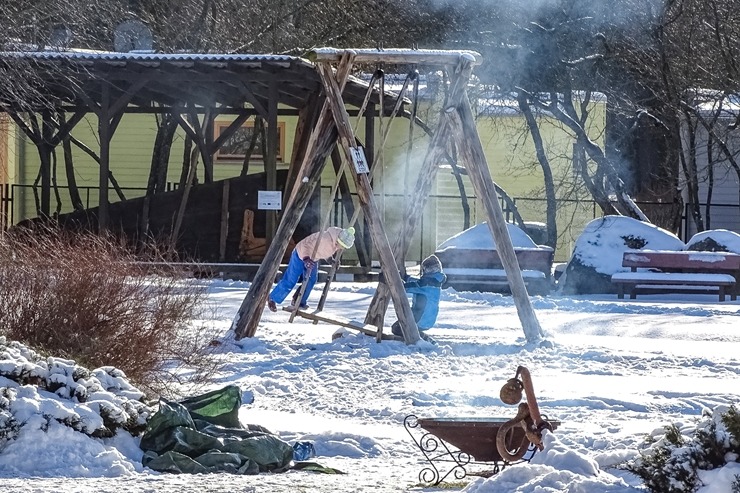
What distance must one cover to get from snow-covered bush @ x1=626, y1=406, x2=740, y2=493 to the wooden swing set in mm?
7167

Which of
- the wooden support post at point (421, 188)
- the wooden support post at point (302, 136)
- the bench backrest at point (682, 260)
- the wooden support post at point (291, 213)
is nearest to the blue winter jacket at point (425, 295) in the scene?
the wooden support post at point (421, 188)

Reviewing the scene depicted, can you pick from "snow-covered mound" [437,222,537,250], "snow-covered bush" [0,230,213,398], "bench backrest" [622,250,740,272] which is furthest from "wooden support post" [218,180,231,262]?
"snow-covered bush" [0,230,213,398]

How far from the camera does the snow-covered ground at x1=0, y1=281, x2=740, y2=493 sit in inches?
252

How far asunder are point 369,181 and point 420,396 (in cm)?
337

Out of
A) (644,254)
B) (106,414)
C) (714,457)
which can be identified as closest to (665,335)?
(644,254)

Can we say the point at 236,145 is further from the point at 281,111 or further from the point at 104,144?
the point at 104,144

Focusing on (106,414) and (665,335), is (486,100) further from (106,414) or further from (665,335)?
(106,414)

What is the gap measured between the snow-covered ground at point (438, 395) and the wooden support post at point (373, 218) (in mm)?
272

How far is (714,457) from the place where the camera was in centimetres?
502

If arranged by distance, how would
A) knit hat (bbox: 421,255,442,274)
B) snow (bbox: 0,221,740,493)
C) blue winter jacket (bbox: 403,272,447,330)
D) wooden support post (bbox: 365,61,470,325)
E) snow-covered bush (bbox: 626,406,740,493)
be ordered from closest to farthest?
snow-covered bush (bbox: 626,406,740,493) < snow (bbox: 0,221,740,493) < wooden support post (bbox: 365,61,470,325) < knit hat (bbox: 421,255,442,274) < blue winter jacket (bbox: 403,272,447,330)

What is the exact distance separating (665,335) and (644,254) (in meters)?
6.46

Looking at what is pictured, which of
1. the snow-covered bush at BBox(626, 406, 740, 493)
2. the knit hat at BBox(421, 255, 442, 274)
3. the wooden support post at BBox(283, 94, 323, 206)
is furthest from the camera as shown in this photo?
the wooden support post at BBox(283, 94, 323, 206)

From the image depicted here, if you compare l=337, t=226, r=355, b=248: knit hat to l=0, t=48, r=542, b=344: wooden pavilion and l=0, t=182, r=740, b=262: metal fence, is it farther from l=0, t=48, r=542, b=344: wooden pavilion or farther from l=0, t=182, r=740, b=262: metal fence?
l=0, t=182, r=740, b=262: metal fence

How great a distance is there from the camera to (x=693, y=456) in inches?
199
